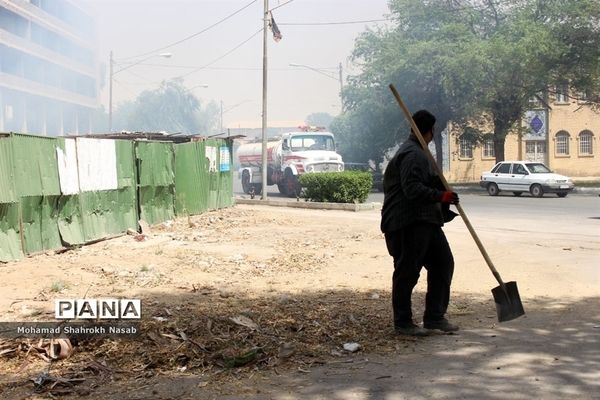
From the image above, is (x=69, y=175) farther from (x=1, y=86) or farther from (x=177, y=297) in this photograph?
(x=1, y=86)

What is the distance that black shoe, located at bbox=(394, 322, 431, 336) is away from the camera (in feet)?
16.7

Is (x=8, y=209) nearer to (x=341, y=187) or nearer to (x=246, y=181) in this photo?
(x=341, y=187)

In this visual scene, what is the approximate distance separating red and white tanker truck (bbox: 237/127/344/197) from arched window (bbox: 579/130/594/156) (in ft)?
83.0

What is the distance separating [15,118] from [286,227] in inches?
780

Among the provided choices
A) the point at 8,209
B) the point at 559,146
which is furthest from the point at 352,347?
the point at 559,146

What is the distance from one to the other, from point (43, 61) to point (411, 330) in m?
25.3

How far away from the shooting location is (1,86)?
2677cm

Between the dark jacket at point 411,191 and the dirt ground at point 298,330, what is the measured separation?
943mm

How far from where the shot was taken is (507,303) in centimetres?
527

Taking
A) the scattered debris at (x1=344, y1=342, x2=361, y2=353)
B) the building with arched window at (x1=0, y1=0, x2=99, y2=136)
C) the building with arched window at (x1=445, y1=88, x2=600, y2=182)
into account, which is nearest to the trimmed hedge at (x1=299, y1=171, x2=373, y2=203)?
the building with arched window at (x1=0, y1=0, x2=99, y2=136)

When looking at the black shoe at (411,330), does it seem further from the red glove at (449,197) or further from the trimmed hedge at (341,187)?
the trimmed hedge at (341,187)

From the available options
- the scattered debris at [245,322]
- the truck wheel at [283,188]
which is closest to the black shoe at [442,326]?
the scattered debris at [245,322]

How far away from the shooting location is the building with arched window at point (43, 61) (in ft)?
81.7

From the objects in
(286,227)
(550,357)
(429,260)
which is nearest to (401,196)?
Answer: (429,260)
